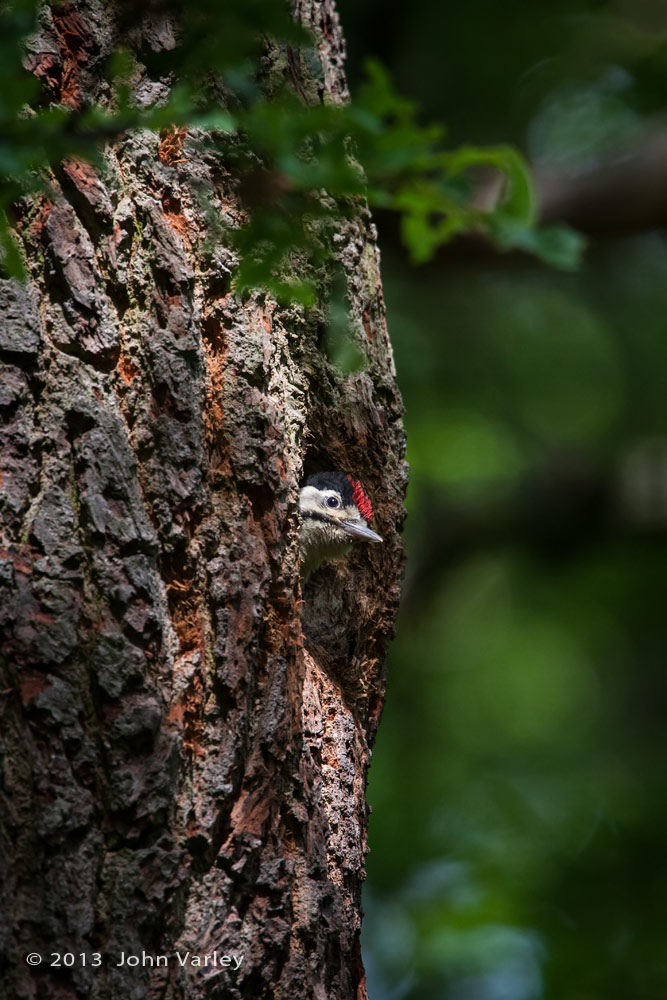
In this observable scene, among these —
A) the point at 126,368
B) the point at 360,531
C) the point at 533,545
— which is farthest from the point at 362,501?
the point at 533,545

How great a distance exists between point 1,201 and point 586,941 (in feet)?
24.9

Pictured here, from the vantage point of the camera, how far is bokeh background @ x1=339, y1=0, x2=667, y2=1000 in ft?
26.2

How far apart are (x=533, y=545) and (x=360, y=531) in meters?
5.57

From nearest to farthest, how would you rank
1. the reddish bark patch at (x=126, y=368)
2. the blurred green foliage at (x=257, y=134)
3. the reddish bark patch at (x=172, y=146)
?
the blurred green foliage at (x=257, y=134) → the reddish bark patch at (x=126, y=368) → the reddish bark patch at (x=172, y=146)

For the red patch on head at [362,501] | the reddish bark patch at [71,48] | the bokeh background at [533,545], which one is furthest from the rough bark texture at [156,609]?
the bokeh background at [533,545]

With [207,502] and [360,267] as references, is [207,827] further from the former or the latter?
[360,267]

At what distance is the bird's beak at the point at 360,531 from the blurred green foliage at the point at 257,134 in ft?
3.20

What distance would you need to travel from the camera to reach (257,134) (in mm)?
1947

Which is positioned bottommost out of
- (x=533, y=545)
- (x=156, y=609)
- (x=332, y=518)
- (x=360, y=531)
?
(x=156, y=609)

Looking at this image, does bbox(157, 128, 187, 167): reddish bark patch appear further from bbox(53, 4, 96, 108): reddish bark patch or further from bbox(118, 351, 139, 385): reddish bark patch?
bbox(118, 351, 139, 385): reddish bark patch

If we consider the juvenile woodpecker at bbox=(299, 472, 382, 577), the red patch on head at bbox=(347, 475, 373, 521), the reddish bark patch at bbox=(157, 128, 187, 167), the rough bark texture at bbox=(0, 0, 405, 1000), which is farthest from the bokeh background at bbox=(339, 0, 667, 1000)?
the rough bark texture at bbox=(0, 0, 405, 1000)

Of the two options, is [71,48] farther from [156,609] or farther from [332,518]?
[332,518]

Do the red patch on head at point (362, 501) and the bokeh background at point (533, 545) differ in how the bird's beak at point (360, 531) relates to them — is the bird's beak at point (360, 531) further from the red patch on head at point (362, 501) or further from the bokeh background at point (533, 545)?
the bokeh background at point (533, 545)

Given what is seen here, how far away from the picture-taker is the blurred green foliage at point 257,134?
5.87ft
